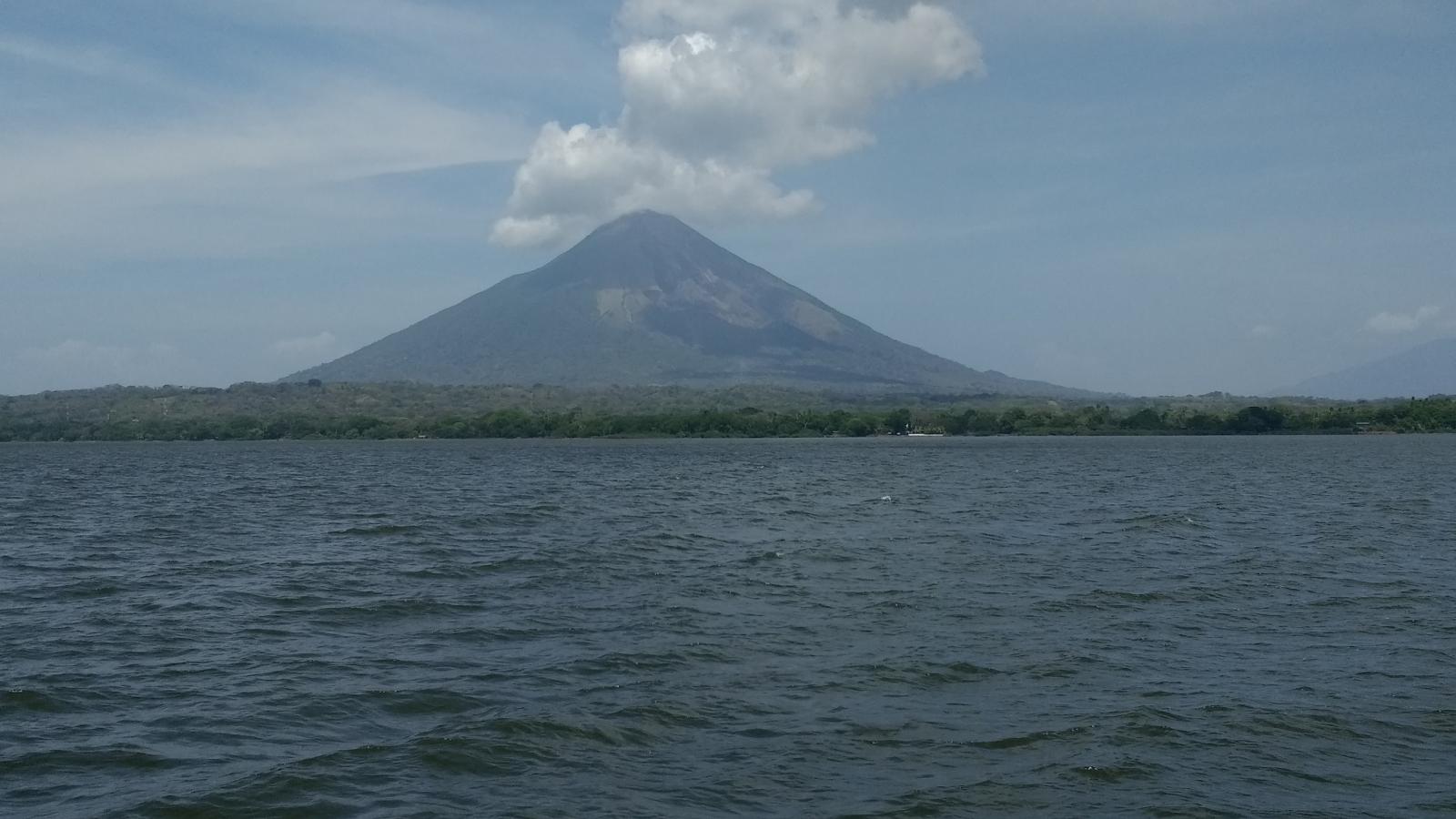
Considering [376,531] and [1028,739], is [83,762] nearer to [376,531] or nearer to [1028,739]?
[1028,739]

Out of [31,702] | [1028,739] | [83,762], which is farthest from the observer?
[31,702]

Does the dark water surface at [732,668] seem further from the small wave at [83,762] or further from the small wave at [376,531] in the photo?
the small wave at [376,531]

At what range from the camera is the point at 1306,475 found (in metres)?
64.4

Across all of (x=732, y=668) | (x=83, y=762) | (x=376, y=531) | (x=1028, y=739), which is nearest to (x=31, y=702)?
(x=83, y=762)

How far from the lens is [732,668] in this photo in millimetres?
16344

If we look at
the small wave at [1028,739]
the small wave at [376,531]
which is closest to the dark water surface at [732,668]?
the small wave at [1028,739]

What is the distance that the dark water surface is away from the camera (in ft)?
37.3

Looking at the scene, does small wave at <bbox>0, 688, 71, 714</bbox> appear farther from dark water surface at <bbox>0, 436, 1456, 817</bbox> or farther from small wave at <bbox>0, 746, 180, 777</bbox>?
small wave at <bbox>0, 746, 180, 777</bbox>

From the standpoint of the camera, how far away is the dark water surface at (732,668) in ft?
37.3

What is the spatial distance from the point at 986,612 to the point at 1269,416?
533 ft

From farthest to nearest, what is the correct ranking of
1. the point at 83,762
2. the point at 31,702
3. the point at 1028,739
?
1. the point at 31,702
2. the point at 1028,739
3. the point at 83,762

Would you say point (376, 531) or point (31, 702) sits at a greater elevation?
point (376, 531)

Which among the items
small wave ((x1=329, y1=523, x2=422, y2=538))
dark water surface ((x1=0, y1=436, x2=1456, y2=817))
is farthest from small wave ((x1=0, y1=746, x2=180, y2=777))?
small wave ((x1=329, y1=523, x2=422, y2=538))

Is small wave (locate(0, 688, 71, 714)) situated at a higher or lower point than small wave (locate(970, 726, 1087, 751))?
higher
